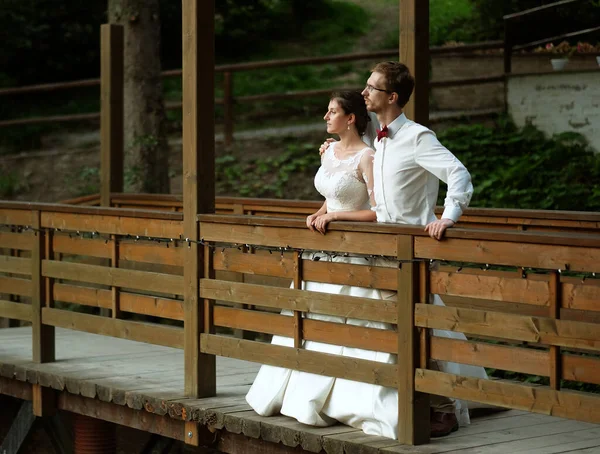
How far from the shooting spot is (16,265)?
27.5 ft

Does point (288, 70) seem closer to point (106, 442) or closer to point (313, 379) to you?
point (106, 442)

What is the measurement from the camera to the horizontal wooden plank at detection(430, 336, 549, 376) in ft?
16.5

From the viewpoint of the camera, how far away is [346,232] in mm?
5793

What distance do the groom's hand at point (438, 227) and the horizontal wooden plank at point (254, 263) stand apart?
107cm

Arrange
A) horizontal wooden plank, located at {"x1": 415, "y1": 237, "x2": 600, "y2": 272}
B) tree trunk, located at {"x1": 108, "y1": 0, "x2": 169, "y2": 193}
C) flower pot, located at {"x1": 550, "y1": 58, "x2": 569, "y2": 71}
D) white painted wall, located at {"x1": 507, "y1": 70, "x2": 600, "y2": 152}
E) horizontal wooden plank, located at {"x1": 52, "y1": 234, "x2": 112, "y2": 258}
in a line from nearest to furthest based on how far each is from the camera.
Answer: horizontal wooden plank, located at {"x1": 415, "y1": 237, "x2": 600, "y2": 272} < horizontal wooden plank, located at {"x1": 52, "y1": 234, "x2": 112, "y2": 258} < tree trunk, located at {"x1": 108, "y1": 0, "x2": 169, "y2": 193} < white painted wall, located at {"x1": 507, "y1": 70, "x2": 600, "y2": 152} < flower pot, located at {"x1": 550, "y1": 58, "x2": 569, "y2": 71}

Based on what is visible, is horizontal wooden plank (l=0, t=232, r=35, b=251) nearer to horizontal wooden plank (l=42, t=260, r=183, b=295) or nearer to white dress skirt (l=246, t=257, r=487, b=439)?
horizontal wooden plank (l=42, t=260, r=183, b=295)

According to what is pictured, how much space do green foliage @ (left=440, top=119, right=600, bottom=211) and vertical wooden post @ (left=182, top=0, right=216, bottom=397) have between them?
5863mm

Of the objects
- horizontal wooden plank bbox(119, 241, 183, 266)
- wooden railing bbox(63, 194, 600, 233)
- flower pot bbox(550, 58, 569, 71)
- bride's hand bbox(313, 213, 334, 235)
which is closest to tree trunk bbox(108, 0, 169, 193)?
wooden railing bbox(63, 194, 600, 233)

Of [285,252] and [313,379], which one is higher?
[285,252]

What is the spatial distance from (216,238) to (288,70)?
1503 centimetres

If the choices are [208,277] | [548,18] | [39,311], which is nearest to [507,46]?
[548,18]

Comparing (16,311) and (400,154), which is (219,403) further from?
(16,311)

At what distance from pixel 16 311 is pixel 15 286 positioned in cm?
18

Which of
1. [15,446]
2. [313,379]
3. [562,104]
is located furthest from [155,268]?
[562,104]
